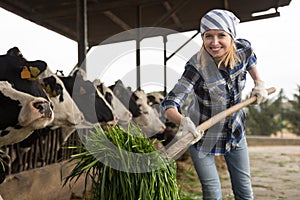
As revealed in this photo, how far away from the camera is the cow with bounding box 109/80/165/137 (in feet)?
18.2

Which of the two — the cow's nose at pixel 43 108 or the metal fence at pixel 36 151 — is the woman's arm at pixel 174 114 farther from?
the metal fence at pixel 36 151

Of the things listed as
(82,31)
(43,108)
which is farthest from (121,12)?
(43,108)

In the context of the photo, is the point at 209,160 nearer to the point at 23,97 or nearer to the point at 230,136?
the point at 230,136

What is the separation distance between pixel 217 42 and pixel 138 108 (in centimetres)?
411

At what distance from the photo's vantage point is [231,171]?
1.91 metres

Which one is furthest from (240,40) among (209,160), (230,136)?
(209,160)

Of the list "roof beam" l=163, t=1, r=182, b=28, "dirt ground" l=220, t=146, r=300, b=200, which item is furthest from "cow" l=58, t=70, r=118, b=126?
"roof beam" l=163, t=1, r=182, b=28

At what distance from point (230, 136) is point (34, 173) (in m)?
2.05

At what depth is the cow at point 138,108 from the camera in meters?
5.55

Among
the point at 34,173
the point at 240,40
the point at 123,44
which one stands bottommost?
the point at 34,173

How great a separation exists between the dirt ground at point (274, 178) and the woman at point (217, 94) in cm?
182

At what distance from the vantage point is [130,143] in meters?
1.41

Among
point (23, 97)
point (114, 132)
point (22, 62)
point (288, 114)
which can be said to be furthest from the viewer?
point (288, 114)

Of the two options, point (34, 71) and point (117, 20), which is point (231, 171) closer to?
point (34, 71)
